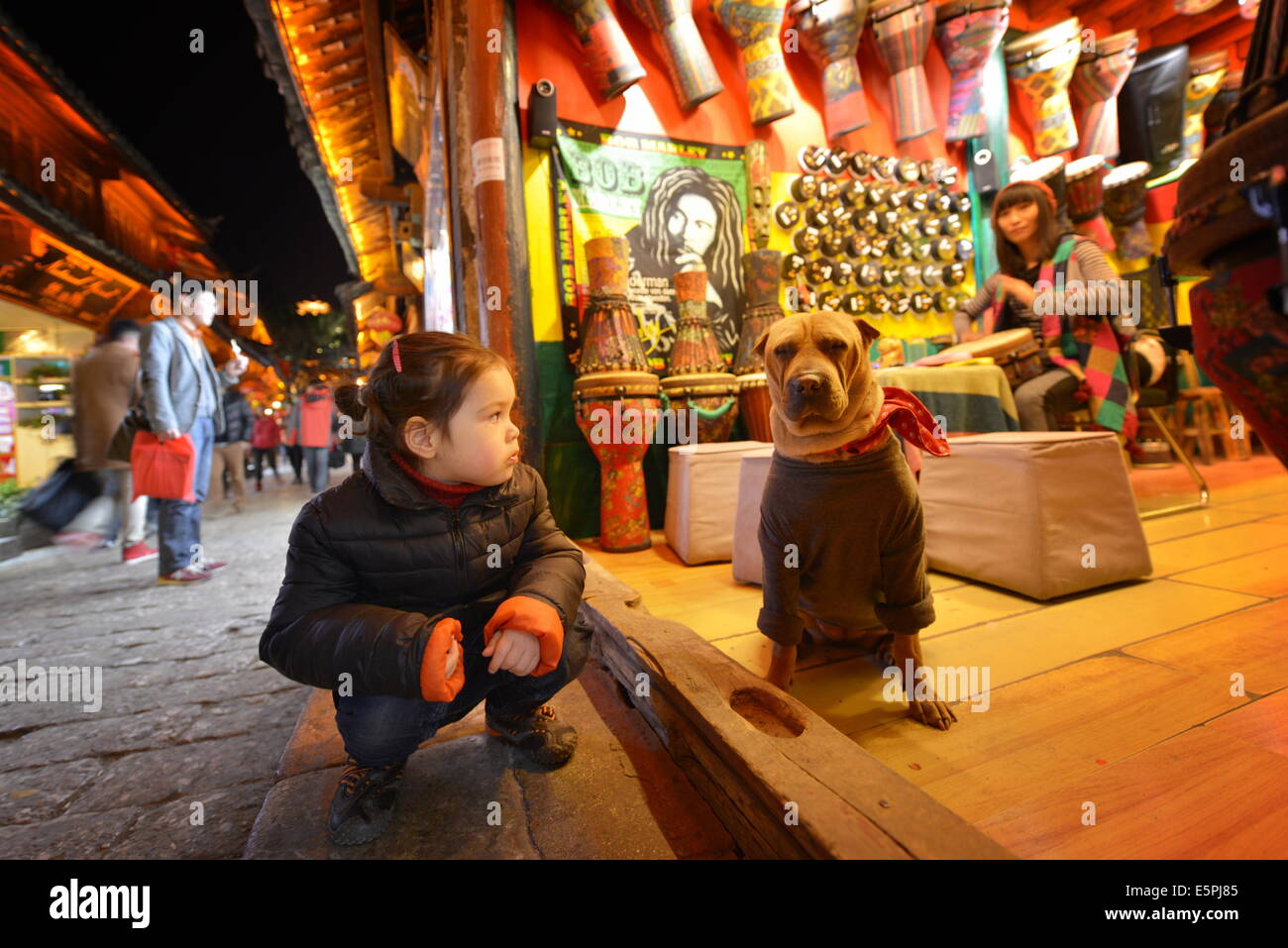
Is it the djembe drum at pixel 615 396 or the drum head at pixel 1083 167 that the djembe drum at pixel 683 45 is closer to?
the djembe drum at pixel 615 396

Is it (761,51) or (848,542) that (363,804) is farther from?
(761,51)

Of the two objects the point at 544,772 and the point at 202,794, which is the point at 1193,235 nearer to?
the point at 544,772

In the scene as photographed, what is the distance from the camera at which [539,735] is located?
1.36 m

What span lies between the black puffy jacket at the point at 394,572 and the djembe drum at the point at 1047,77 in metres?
6.77

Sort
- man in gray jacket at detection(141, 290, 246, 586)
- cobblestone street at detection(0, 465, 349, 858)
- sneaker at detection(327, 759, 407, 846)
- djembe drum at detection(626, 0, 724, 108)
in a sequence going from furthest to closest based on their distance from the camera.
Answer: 1. djembe drum at detection(626, 0, 724, 108)
2. man in gray jacket at detection(141, 290, 246, 586)
3. cobblestone street at detection(0, 465, 349, 858)
4. sneaker at detection(327, 759, 407, 846)

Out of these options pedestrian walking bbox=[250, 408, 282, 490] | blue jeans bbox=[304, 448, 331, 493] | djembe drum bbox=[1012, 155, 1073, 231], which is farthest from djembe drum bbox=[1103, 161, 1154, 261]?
pedestrian walking bbox=[250, 408, 282, 490]

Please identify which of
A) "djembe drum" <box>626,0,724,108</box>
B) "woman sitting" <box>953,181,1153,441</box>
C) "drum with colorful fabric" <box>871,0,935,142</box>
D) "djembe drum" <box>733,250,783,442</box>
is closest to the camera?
"woman sitting" <box>953,181,1153,441</box>

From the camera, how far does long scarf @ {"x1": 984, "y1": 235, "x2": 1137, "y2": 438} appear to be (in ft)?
10.2

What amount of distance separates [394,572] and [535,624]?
36 centimetres

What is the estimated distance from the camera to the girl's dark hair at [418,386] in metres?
1.17

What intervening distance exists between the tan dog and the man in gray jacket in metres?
Result: 3.88

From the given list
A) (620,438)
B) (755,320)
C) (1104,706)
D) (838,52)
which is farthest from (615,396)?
(838,52)

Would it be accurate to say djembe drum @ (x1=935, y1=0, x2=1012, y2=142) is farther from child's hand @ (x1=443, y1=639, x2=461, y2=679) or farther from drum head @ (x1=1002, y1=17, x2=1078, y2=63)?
child's hand @ (x1=443, y1=639, x2=461, y2=679)
